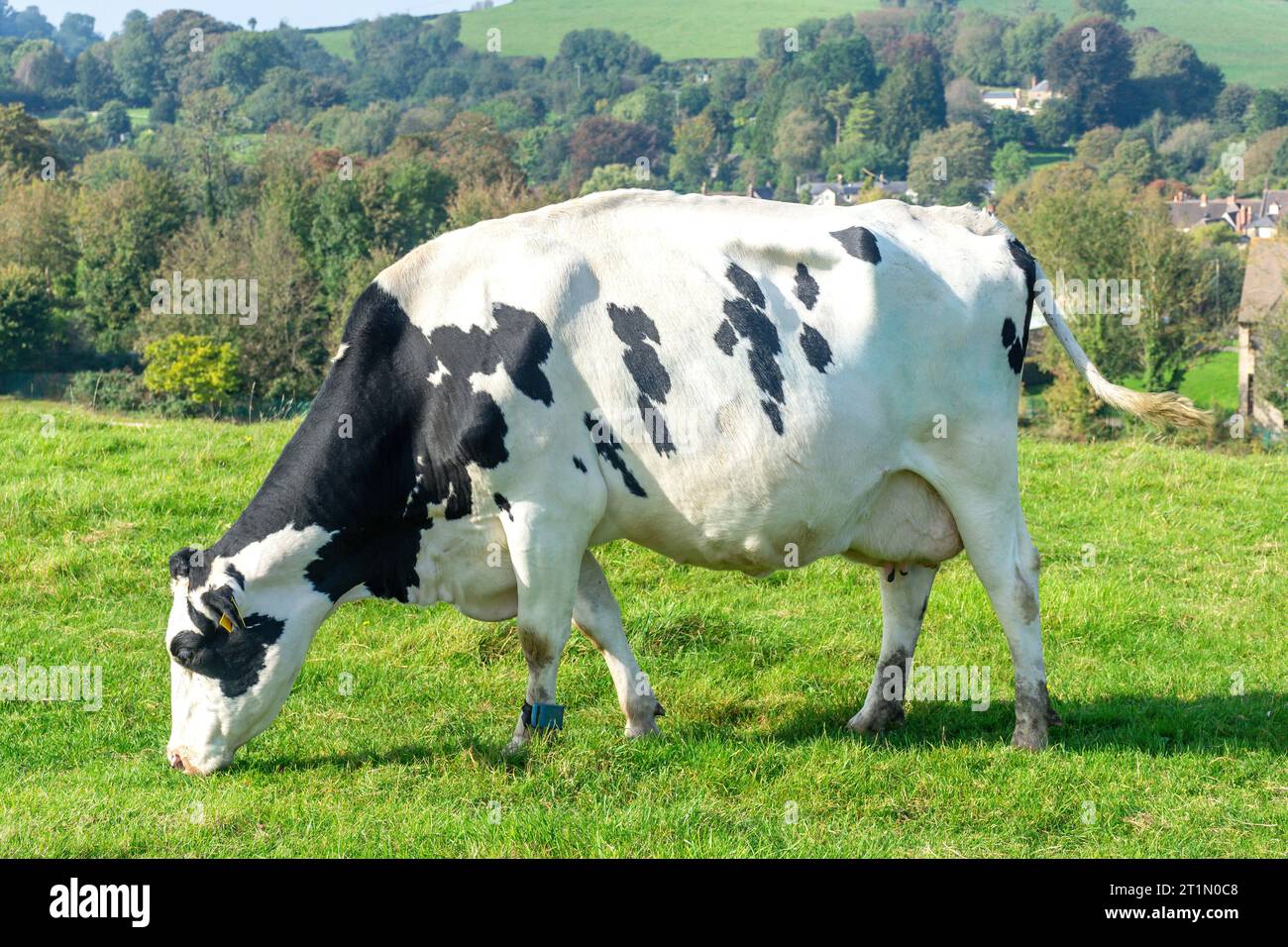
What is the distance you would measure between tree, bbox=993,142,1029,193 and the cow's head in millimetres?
136681

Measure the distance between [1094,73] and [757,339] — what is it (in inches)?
7979

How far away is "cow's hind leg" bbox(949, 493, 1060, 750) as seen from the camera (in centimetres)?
755

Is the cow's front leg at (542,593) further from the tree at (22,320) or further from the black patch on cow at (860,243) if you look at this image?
the tree at (22,320)

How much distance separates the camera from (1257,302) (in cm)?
5822

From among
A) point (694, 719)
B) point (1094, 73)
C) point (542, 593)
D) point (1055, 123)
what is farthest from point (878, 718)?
point (1094, 73)

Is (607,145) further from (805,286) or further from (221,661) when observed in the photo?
(221,661)

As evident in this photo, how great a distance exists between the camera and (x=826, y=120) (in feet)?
547

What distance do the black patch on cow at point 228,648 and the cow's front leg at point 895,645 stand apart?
3383 mm

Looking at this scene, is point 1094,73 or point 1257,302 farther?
point 1094,73

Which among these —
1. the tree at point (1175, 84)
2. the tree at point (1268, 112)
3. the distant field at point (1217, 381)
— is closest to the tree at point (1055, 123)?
the tree at point (1175, 84)

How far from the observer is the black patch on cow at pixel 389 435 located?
6.94 meters
